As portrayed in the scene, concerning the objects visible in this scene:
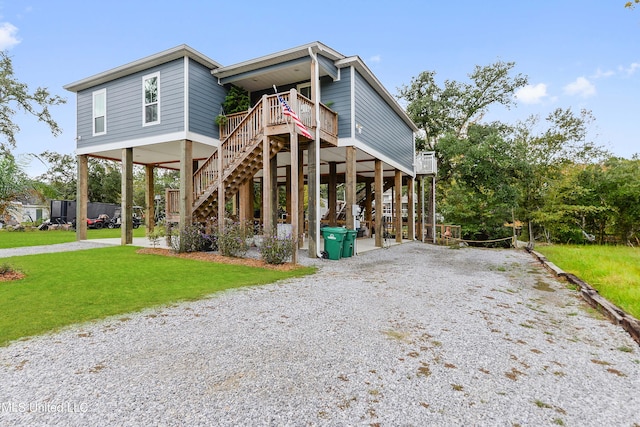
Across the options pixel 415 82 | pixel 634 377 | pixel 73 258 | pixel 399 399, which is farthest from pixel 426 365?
pixel 415 82

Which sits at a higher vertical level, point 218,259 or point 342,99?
point 342,99

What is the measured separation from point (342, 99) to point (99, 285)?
8.43 metres

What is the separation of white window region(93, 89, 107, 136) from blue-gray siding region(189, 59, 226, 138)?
4.69m

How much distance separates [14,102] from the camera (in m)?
22.2

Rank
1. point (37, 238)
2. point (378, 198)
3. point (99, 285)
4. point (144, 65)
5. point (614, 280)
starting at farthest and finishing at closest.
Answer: point (37, 238) < point (378, 198) < point (144, 65) < point (614, 280) < point (99, 285)

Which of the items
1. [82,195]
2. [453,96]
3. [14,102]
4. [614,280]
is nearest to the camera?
[614,280]

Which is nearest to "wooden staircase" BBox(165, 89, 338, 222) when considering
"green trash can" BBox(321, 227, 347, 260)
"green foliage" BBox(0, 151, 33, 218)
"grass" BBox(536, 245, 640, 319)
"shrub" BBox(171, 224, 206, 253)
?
"shrub" BBox(171, 224, 206, 253)

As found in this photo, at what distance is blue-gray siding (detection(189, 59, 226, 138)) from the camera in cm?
1020

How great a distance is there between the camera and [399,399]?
7.51 ft

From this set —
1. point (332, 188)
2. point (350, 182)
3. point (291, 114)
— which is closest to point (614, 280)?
point (350, 182)

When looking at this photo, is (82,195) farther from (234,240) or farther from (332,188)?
(332,188)

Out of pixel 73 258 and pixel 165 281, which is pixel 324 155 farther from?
pixel 73 258

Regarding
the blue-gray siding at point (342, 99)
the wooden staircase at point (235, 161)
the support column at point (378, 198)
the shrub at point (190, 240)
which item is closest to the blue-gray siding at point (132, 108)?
the wooden staircase at point (235, 161)

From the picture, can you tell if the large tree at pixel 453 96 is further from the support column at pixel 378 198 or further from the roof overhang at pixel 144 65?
the roof overhang at pixel 144 65
